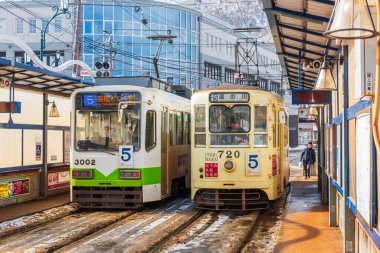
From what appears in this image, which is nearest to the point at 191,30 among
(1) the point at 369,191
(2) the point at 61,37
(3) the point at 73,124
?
(2) the point at 61,37

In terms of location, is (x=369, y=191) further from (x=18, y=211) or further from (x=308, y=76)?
(x=308, y=76)

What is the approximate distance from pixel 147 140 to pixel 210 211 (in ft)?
8.51

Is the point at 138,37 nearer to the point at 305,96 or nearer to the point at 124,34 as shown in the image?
the point at 124,34

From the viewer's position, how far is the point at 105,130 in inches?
620

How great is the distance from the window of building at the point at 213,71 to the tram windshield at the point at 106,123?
48542 millimetres

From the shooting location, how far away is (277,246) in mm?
11109

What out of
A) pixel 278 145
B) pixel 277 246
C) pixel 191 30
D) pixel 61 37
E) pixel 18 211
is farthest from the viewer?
pixel 191 30

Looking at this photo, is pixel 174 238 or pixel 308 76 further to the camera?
pixel 308 76

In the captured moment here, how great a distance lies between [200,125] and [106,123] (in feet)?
7.77

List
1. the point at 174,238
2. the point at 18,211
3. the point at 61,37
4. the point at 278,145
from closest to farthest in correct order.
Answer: the point at 174,238
the point at 18,211
the point at 278,145
the point at 61,37

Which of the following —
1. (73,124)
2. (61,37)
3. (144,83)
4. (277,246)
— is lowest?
(277,246)

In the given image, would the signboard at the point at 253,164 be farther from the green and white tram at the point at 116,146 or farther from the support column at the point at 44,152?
the support column at the point at 44,152

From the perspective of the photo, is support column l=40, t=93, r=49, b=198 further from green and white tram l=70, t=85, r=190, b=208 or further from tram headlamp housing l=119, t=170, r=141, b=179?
tram headlamp housing l=119, t=170, r=141, b=179

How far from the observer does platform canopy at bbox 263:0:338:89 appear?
33.3 feet
